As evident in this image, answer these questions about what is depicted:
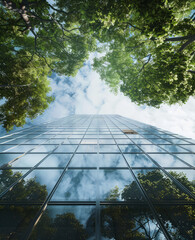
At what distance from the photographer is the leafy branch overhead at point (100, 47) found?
17.1 feet

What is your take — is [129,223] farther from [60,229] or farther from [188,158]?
[188,158]

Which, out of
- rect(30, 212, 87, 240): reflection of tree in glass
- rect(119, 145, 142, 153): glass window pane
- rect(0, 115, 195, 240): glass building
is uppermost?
rect(119, 145, 142, 153): glass window pane

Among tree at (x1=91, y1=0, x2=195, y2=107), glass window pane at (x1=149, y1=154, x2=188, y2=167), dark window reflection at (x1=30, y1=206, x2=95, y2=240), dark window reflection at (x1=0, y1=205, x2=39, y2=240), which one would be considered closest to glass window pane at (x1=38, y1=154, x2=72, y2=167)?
dark window reflection at (x1=0, y1=205, x2=39, y2=240)

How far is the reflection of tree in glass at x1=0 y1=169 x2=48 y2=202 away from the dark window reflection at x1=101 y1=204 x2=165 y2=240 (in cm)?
220

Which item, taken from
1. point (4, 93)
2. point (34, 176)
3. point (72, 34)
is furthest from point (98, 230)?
point (72, 34)

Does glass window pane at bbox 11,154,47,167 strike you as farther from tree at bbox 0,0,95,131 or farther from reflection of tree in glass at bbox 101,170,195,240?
tree at bbox 0,0,95,131

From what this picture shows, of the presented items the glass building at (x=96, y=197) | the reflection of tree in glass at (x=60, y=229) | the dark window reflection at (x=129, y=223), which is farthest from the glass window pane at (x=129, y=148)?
the reflection of tree in glass at (x=60, y=229)

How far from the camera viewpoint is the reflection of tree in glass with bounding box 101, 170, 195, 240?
2650 millimetres

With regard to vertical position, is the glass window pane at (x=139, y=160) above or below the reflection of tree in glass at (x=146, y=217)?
above

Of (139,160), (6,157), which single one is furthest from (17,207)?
(139,160)

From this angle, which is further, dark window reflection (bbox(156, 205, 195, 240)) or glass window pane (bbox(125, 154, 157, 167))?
glass window pane (bbox(125, 154, 157, 167))

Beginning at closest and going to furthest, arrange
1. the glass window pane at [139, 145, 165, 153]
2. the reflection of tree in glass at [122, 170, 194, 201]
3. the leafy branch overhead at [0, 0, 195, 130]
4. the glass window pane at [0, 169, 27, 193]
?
the reflection of tree in glass at [122, 170, 194, 201], the glass window pane at [0, 169, 27, 193], the leafy branch overhead at [0, 0, 195, 130], the glass window pane at [139, 145, 165, 153]

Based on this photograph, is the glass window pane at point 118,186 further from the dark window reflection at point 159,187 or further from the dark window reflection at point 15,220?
the dark window reflection at point 15,220

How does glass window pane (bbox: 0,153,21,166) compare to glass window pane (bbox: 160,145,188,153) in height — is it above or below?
below
